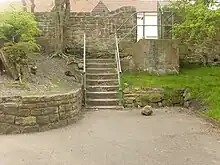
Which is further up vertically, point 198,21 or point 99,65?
point 198,21

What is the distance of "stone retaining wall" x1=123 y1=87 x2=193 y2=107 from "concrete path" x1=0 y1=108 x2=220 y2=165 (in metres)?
2.00

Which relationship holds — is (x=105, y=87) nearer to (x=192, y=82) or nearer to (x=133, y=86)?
(x=133, y=86)

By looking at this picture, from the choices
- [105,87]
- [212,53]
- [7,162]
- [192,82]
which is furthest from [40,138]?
[212,53]

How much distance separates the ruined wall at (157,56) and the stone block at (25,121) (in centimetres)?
625

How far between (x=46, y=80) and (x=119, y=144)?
4.35 metres

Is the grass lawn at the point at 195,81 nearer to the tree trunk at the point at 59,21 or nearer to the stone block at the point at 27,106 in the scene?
the tree trunk at the point at 59,21

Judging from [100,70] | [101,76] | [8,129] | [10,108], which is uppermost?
[100,70]

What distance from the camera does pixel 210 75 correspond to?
13070 mm

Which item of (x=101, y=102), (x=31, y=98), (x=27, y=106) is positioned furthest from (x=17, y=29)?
(x=27, y=106)

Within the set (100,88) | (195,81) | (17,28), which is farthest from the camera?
(195,81)

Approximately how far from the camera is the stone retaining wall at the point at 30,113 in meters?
7.66

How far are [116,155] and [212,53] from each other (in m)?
9.67

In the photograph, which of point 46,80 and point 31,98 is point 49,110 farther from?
point 46,80

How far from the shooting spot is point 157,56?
13.2 meters
